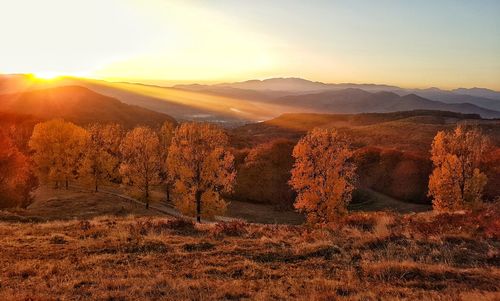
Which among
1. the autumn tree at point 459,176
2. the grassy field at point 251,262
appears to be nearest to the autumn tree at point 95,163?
the grassy field at point 251,262

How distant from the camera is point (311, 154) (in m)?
42.6

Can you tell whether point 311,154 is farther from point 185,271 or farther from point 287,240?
point 185,271

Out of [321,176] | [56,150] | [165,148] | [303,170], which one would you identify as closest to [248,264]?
[303,170]

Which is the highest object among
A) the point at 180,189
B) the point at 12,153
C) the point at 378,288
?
the point at 378,288

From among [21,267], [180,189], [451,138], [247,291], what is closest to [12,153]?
[180,189]

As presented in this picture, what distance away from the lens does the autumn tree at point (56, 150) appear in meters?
63.9

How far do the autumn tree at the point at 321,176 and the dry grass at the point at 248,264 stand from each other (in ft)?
55.4

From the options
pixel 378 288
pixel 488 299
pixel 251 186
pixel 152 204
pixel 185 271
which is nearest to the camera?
pixel 488 299

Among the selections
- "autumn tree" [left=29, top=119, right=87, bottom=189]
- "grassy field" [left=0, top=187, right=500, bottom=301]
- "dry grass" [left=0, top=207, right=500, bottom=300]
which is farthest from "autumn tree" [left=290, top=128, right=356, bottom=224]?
"autumn tree" [left=29, top=119, right=87, bottom=189]

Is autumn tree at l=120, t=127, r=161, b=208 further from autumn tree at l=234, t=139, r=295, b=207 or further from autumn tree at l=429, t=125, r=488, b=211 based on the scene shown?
autumn tree at l=429, t=125, r=488, b=211

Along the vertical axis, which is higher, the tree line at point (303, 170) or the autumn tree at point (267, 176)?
the tree line at point (303, 170)

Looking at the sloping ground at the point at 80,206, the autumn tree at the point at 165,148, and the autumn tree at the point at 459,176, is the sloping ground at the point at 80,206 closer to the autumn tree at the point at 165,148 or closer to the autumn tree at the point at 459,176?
the autumn tree at the point at 165,148

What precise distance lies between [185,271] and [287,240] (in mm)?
6897

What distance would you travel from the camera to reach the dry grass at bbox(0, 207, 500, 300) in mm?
11430
